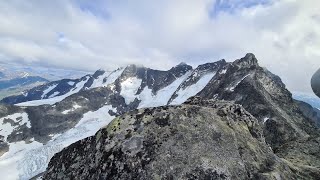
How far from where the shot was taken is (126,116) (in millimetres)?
19734

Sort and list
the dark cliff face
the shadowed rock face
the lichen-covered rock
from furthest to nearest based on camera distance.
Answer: the dark cliff face
the shadowed rock face
the lichen-covered rock

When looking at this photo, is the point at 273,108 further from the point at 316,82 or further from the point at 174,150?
the point at 174,150

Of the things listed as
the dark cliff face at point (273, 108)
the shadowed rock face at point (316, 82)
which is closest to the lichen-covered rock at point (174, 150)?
the shadowed rock face at point (316, 82)

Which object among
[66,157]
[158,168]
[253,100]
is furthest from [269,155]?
[253,100]

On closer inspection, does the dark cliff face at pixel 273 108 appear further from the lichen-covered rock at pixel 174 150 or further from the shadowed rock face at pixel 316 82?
the lichen-covered rock at pixel 174 150

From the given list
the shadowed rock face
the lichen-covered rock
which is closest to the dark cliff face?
the shadowed rock face

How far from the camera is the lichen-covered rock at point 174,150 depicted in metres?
16.8

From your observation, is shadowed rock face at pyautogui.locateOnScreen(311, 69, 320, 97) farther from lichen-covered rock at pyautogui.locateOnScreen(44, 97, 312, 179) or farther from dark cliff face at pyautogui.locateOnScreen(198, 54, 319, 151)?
dark cliff face at pyautogui.locateOnScreen(198, 54, 319, 151)

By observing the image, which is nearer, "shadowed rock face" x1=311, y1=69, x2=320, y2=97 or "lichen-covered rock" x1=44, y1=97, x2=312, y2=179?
"lichen-covered rock" x1=44, y1=97, x2=312, y2=179

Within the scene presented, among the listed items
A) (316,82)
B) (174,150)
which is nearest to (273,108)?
(316,82)

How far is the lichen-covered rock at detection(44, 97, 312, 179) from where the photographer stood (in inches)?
659

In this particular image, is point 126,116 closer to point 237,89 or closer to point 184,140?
point 184,140

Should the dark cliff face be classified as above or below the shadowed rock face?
below

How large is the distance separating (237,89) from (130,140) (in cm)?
17542
